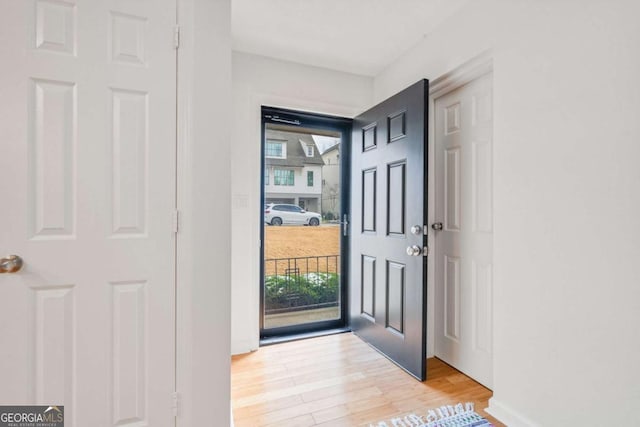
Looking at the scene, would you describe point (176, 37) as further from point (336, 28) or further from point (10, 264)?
point (336, 28)

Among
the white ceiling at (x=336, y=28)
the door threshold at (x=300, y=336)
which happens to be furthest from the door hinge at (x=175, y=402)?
the white ceiling at (x=336, y=28)

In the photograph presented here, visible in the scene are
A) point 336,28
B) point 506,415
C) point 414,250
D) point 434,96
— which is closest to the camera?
point 506,415

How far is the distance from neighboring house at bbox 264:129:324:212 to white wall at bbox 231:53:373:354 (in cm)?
22

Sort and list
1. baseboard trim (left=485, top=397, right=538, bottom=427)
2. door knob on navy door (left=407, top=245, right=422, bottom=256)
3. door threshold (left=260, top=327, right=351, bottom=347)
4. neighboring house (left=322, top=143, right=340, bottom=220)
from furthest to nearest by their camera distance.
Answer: neighboring house (left=322, top=143, right=340, bottom=220) → door threshold (left=260, top=327, right=351, bottom=347) → door knob on navy door (left=407, top=245, right=422, bottom=256) → baseboard trim (left=485, top=397, right=538, bottom=427)

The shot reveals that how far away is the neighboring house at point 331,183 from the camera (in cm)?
290

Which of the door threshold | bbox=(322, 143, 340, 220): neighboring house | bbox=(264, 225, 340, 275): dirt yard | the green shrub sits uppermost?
bbox=(322, 143, 340, 220): neighboring house

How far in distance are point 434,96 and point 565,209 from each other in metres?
1.28

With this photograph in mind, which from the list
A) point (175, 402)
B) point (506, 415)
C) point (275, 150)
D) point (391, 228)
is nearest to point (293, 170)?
point (275, 150)

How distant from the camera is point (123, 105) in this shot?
125 centimetres

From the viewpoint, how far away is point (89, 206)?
1210 millimetres

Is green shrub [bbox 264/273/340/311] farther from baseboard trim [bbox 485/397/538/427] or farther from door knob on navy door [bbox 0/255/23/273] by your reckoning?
door knob on navy door [bbox 0/255/23/273]

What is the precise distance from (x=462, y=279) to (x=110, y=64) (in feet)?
7.62

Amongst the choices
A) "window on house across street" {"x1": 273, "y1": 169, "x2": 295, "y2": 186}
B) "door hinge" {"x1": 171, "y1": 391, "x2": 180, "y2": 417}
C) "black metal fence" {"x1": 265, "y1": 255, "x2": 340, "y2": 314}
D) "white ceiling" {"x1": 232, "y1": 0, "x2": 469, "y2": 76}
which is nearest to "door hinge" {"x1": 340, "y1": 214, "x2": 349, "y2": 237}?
"black metal fence" {"x1": 265, "y1": 255, "x2": 340, "y2": 314}

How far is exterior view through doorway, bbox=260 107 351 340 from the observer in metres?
2.67
